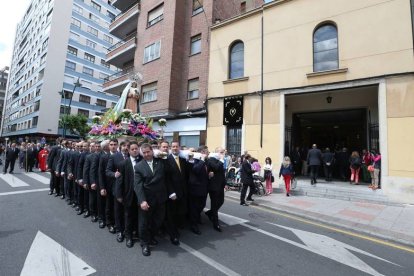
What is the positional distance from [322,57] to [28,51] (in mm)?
55534

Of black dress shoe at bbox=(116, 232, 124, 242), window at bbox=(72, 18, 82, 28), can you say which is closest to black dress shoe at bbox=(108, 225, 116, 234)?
black dress shoe at bbox=(116, 232, 124, 242)

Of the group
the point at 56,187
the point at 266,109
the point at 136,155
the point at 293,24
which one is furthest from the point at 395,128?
the point at 56,187

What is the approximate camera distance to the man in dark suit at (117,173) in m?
4.60

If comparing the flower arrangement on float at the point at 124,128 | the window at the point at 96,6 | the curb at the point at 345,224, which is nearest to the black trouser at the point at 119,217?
the flower arrangement on float at the point at 124,128

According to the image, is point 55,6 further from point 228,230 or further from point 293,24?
point 228,230

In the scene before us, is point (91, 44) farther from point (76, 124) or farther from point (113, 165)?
point (113, 165)

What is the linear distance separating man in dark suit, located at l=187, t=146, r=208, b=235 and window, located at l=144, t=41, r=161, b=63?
1484 centimetres

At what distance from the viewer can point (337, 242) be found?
4918 millimetres

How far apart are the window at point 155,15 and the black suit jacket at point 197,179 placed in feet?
54.6

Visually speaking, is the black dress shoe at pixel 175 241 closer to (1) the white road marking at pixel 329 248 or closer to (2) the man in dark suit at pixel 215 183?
(2) the man in dark suit at pixel 215 183

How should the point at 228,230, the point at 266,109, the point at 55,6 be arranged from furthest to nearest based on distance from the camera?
the point at 55,6, the point at 266,109, the point at 228,230

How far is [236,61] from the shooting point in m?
14.0

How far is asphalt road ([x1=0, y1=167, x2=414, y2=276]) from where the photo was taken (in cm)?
355

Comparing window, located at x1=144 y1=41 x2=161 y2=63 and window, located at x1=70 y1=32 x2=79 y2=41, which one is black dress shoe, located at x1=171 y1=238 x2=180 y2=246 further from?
window, located at x1=70 y1=32 x2=79 y2=41
